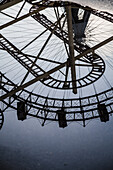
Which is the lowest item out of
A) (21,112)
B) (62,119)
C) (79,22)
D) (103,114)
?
(62,119)

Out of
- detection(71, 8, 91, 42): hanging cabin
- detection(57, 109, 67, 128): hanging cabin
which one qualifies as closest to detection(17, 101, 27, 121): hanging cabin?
detection(57, 109, 67, 128): hanging cabin

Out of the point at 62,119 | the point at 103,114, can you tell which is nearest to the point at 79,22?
the point at 103,114

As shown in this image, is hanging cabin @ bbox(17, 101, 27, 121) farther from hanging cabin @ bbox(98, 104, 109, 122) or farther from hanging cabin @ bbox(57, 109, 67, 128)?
hanging cabin @ bbox(98, 104, 109, 122)

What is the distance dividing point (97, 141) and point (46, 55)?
13.0m

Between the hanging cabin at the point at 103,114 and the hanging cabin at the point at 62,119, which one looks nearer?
the hanging cabin at the point at 103,114

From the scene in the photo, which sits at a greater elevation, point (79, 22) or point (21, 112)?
point (79, 22)

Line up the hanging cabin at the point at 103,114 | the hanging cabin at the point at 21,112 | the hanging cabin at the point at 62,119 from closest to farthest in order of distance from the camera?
1. the hanging cabin at the point at 21,112
2. the hanging cabin at the point at 103,114
3. the hanging cabin at the point at 62,119

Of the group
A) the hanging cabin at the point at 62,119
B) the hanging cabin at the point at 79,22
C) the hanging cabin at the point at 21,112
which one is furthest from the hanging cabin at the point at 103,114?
the hanging cabin at the point at 79,22

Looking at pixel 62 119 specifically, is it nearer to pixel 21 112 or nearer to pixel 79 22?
pixel 21 112

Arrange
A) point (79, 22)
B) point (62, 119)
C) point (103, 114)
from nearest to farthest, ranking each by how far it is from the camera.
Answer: point (103, 114)
point (62, 119)
point (79, 22)

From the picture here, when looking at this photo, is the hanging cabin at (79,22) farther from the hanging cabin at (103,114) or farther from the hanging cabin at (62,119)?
the hanging cabin at (62,119)

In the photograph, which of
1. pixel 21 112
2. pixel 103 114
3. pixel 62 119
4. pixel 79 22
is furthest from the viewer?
pixel 79 22

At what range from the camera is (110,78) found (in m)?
28.7

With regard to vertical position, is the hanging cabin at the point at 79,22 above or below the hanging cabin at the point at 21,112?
above
